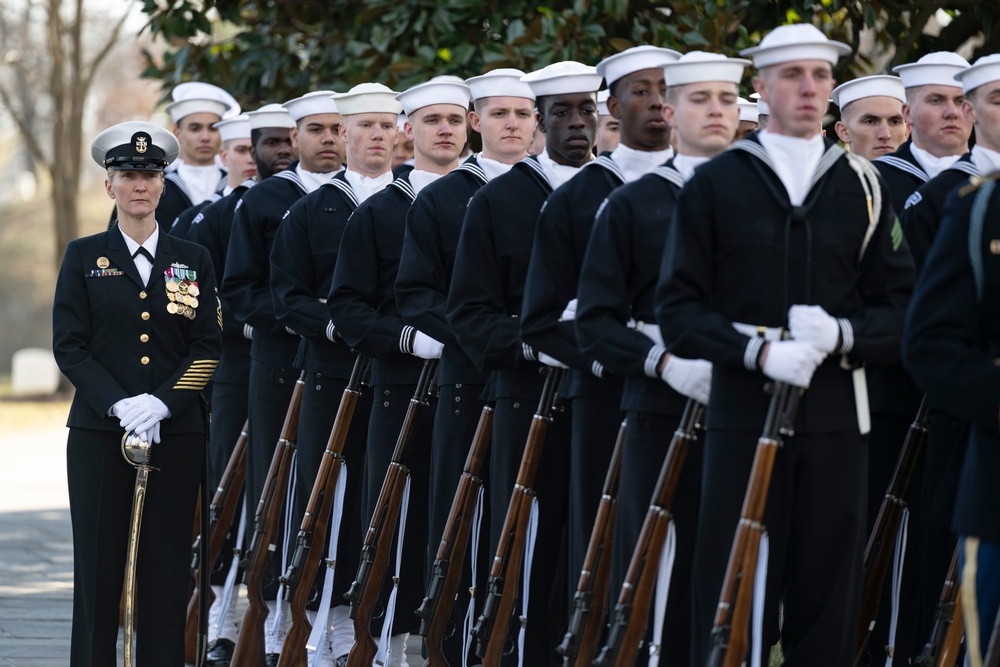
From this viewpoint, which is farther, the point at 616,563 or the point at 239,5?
the point at 239,5

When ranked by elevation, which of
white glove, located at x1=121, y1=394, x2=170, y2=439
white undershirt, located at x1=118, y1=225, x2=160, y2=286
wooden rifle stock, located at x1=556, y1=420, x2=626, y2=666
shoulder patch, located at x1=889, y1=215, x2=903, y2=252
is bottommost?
wooden rifle stock, located at x1=556, y1=420, x2=626, y2=666

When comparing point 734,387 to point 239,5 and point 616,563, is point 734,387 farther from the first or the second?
point 239,5

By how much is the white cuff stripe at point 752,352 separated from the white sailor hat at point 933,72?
2673mm

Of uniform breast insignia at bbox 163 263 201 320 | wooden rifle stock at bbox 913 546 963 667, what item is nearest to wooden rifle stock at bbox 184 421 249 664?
uniform breast insignia at bbox 163 263 201 320

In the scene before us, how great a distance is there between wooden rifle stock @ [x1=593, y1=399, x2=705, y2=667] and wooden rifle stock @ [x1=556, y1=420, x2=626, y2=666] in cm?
36

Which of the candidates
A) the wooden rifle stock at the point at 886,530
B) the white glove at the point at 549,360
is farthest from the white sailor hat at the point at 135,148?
the wooden rifle stock at the point at 886,530

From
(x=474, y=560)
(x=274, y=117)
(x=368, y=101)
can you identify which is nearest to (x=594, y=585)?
(x=474, y=560)

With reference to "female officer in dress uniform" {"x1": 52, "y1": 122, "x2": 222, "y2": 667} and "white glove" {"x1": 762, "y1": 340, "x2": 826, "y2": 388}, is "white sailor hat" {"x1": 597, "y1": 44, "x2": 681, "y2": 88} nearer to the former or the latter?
"white glove" {"x1": 762, "y1": 340, "x2": 826, "y2": 388}

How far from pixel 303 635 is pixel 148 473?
44.7 inches

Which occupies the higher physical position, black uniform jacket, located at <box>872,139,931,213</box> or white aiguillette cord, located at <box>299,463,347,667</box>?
black uniform jacket, located at <box>872,139,931,213</box>

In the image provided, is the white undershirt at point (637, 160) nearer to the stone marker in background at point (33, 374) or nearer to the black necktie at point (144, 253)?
the black necktie at point (144, 253)

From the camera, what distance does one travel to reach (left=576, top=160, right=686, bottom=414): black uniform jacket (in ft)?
19.1

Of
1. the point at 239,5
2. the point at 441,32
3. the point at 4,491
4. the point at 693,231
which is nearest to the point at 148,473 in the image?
the point at 693,231

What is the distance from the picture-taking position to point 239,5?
12281mm
